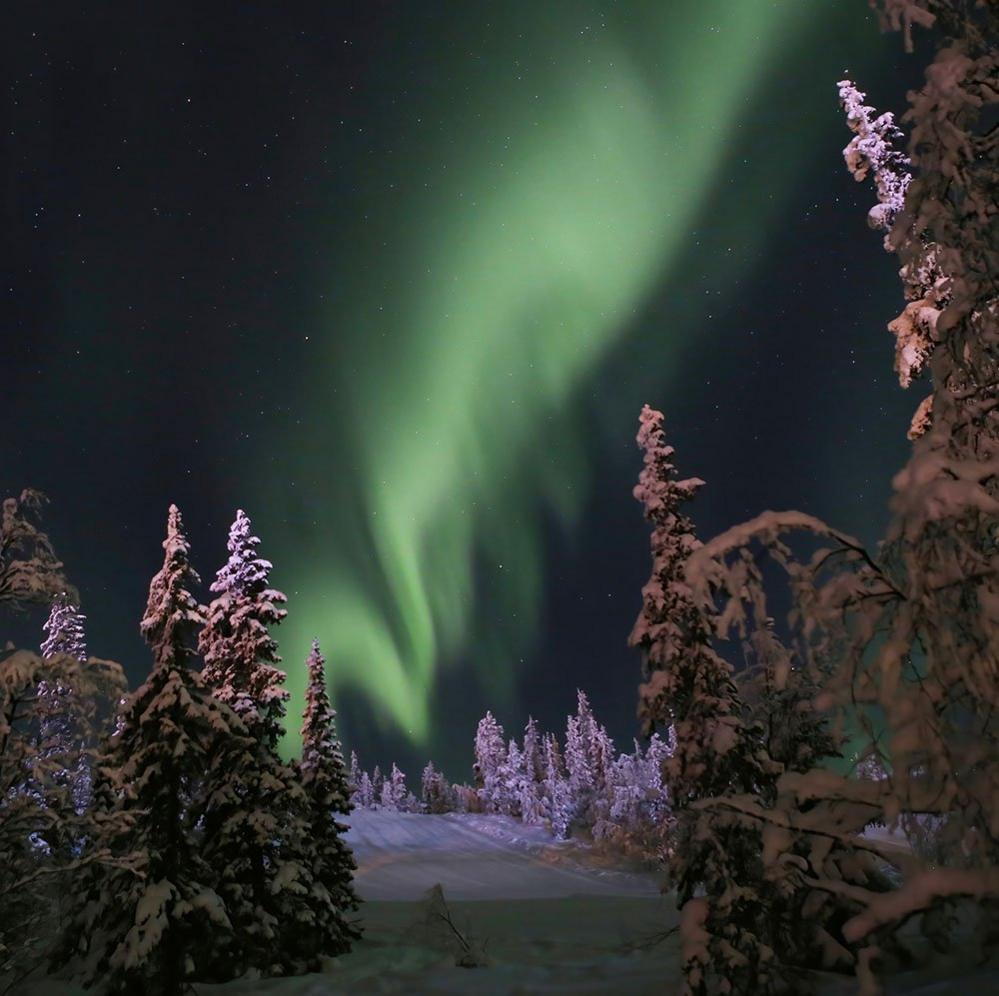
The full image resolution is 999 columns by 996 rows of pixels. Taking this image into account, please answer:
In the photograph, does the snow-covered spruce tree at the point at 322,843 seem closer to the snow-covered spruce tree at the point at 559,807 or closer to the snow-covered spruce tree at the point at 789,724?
the snow-covered spruce tree at the point at 789,724

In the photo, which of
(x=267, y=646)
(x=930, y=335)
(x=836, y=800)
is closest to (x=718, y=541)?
(x=836, y=800)

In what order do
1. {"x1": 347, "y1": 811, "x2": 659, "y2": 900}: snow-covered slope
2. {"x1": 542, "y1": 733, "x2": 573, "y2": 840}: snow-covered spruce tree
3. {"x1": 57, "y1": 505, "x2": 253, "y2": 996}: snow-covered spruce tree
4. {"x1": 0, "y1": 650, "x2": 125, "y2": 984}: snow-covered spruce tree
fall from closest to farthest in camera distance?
{"x1": 0, "y1": 650, "x2": 125, "y2": 984}: snow-covered spruce tree → {"x1": 57, "y1": 505, "x2": 253, "y2": 996}: snow-covered spruce tree → {"x1": 347, "y1": 811, "x2": 659, "y2": 900}: snow-covered slope → {"x1": 542, "y1": 733, "x2": 573, "y2": 840}: snow-covered spruce tree

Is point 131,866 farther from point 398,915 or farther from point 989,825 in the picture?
point 398,915

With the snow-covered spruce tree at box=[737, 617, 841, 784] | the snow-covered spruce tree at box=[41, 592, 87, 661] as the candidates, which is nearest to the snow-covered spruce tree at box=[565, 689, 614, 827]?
the snow-covered spruce tree at box=[41, 592, 87, 661]

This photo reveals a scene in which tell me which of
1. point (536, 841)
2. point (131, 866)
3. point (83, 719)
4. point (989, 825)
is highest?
point (83, 719)

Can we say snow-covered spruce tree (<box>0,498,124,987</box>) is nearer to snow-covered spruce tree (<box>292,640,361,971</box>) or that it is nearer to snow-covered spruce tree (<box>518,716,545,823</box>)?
snow-covered spruce tree (<box>292,640,361,971</box>)

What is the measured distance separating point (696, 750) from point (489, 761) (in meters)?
123

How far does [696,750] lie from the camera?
60.0ft

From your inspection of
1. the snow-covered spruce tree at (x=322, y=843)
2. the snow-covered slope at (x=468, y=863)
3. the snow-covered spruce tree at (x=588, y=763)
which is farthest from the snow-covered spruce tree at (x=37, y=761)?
the snow-covered spruce tree at (x=588, y=763)

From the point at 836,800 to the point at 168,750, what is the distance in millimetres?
18267

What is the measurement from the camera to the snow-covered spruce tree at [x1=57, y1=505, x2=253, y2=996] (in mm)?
18484

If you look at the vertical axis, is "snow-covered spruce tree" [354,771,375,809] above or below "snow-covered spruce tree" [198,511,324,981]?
below

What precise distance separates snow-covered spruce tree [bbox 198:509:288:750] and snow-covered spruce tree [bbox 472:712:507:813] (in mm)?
110539

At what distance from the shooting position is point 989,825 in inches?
150
